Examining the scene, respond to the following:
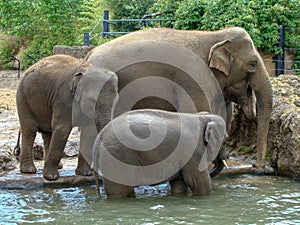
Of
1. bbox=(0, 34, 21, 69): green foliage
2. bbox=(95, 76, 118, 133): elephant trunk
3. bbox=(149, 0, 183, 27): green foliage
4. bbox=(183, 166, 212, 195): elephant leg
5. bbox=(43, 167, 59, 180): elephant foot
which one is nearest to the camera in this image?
bbox=(183, 166, 212, 195): elephant leg

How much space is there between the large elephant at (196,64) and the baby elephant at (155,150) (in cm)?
121

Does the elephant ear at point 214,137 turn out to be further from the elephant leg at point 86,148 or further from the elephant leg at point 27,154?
the elephant leg at point 27,154

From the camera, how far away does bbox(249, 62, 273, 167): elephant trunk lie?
979 centimetres

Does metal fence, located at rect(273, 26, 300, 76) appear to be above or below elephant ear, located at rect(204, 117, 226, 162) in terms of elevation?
above

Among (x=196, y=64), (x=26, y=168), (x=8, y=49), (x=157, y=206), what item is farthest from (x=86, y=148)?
(x=8, y=49)

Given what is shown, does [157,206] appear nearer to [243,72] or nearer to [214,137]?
[214,137]

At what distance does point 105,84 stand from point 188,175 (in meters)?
1.62

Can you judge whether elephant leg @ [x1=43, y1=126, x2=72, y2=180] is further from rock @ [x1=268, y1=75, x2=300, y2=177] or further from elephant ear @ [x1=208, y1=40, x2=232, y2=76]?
rock @ [x1=268, y1=75, x2=300, y2=177]

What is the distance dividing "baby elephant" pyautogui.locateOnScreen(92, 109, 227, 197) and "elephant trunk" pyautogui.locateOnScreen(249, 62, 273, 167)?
1539mm

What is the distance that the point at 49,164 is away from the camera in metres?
8.90

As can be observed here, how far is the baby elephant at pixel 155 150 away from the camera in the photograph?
7.84m

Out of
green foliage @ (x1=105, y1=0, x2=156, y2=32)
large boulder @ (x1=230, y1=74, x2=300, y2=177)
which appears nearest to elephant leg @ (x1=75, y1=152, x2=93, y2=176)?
large boulder @ (x1=230, y1=74, x2=300, y2=177)

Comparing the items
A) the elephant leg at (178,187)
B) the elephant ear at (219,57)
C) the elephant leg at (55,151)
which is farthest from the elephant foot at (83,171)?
the elephant ear at (219,57)

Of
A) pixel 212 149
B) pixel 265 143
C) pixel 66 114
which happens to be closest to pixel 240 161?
pixel 265 143
